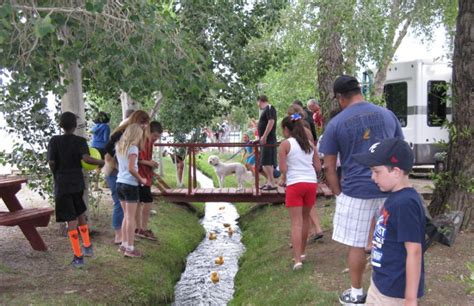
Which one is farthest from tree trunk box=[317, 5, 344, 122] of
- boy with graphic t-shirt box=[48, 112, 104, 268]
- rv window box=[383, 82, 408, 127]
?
boy with graphic t-shirt box=[48, 112, 104, 268]

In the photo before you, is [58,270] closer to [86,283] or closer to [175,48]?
[86,283]

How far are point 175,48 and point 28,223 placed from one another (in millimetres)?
2993

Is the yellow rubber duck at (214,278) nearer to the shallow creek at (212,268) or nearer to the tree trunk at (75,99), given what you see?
the shallow creek at (212,268)

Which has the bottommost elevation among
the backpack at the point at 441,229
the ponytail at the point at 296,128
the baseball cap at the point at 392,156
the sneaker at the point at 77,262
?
the sneaker at the point at 77,262

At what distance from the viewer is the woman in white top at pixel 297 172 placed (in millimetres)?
5961

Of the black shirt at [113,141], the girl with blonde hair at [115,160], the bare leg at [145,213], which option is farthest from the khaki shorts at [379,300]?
the bare leg at [145,213]

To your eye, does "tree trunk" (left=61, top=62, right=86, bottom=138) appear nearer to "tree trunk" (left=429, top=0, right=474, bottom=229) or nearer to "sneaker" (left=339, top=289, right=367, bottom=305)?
"sneaker" (left=339, top=289, right=367, bottom=305)

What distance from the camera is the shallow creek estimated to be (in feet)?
24.1

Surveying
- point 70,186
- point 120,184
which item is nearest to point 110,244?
point 120,184

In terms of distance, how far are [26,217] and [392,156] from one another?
482 cm

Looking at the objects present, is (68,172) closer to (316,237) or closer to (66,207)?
(66,207)

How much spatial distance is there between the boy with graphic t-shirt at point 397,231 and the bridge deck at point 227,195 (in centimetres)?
764

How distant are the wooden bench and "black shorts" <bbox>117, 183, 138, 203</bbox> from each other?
0.93 metres

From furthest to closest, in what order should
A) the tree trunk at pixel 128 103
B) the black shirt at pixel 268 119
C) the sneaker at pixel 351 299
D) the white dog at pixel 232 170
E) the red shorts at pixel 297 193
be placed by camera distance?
the white dog at pixel 232 170, the tree trunk at pixel 128 103, the black shirt at pixel 268 119, the red shorts at pixel 297 193, the sneaker at pixel 351 299
